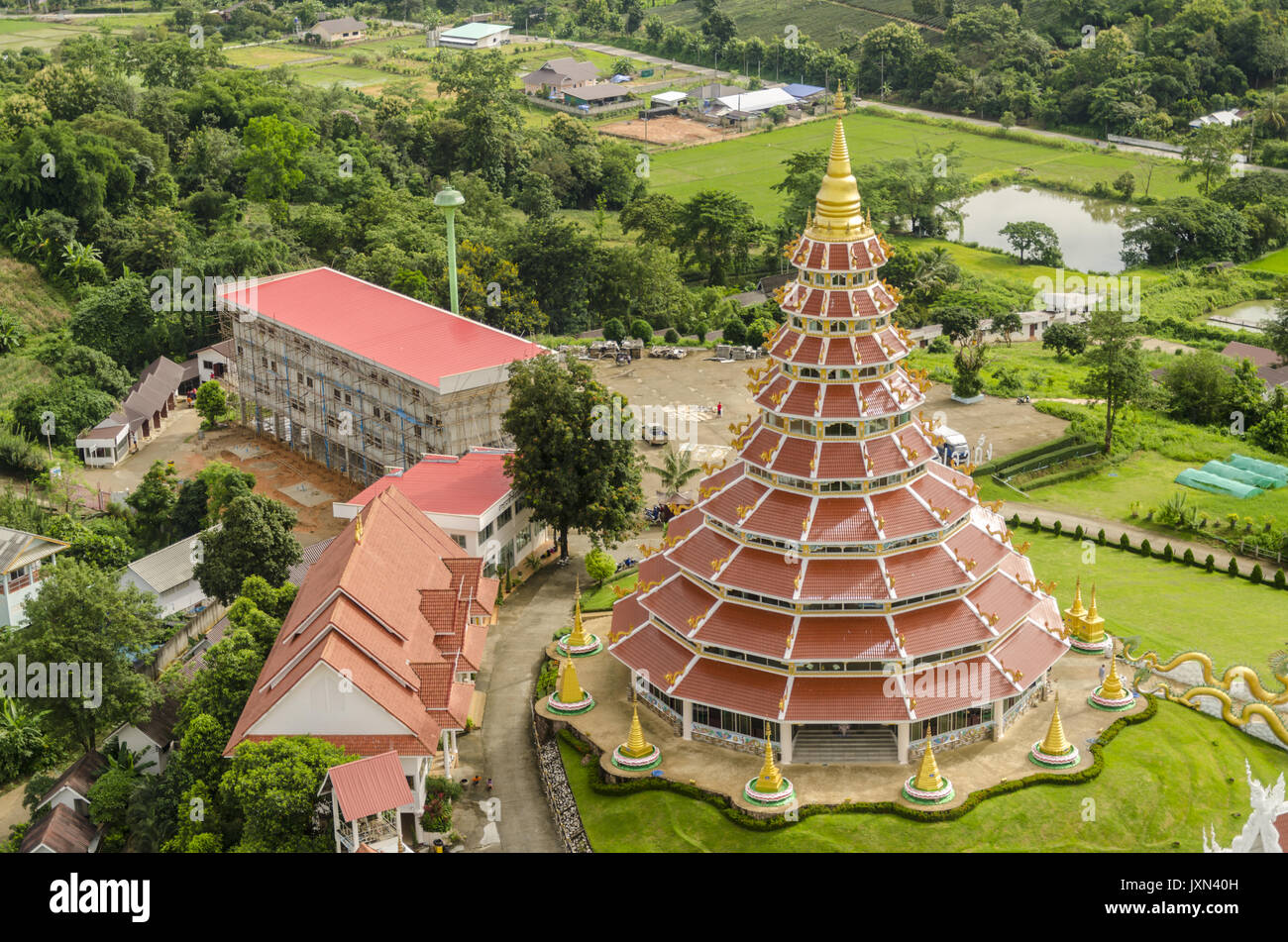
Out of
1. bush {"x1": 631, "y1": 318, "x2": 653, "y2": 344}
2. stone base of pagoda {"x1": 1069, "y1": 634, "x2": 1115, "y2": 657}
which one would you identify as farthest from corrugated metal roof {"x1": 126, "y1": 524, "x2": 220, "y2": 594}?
Answer: stone base of pagoda {"x1": 1069, "y1": 634, "x2": 1115, "y2": 657}

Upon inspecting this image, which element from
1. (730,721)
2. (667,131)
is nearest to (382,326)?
(730,721)

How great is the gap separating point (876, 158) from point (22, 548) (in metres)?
113

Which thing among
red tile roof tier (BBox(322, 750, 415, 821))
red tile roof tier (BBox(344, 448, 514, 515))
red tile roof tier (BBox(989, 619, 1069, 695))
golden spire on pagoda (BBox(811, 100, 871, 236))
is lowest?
red tile roof tier (BBox(322, 750, 415, 821))

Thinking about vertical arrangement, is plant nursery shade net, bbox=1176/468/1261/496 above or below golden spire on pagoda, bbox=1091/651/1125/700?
above

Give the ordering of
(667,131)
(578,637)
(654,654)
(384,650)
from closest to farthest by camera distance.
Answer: (384,650), (654,654), (578,637), (667,131)

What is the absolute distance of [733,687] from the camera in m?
61.5

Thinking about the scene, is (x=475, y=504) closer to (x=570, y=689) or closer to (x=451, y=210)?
(x=570, y=689)

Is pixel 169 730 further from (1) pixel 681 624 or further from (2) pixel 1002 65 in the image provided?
(2) pixel 1002 65

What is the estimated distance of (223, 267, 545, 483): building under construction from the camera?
289ft

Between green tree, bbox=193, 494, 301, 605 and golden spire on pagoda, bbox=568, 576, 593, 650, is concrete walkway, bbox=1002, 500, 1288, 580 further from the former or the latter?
green tree, bbox=193, 494, 301, 605

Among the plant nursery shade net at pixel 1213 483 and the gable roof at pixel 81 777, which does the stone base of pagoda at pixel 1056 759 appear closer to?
the plant nursery shade net at pixel 1213 483

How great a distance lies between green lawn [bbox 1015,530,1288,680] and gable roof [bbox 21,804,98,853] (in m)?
47.3

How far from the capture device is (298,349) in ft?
318

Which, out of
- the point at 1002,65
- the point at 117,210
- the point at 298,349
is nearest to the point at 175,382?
the point at 298,349
